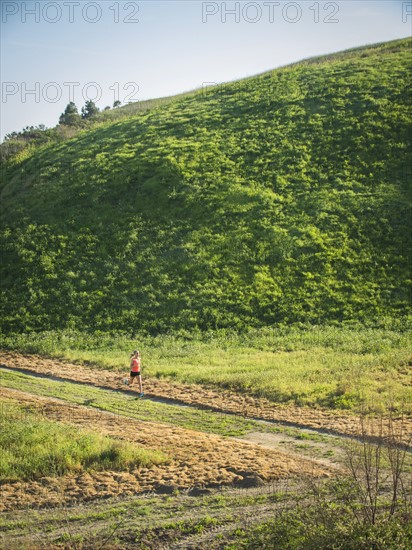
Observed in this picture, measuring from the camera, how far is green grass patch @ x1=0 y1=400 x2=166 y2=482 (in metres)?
13.4

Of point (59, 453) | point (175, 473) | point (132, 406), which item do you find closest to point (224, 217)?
point (132, 406)

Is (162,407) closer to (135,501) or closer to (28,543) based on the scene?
(135,501)

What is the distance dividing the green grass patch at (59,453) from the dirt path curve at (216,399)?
5.36 meters

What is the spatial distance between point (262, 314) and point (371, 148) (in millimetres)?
21967

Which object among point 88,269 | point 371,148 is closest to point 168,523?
point 88,269

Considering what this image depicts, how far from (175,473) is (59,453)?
9.63 feet

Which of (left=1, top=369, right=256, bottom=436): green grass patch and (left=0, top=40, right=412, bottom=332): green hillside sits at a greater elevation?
(left=0, top=40, right=412, bottom=332): green hillside

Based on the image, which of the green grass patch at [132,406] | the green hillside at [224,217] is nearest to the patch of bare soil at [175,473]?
the green grass patch at [132,406]

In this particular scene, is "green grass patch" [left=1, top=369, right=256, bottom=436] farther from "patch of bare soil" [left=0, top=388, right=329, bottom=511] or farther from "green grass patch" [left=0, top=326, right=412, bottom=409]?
"green grass patch" [left=0, top=326, right=412, bottom=409]

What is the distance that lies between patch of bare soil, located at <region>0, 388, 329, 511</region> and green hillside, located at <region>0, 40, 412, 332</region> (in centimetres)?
1578

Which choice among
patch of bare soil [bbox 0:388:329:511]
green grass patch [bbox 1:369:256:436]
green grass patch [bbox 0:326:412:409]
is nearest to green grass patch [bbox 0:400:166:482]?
patch of bare soil [bbox 0:388:329:511]

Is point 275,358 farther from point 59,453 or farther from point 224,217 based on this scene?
point 224,217

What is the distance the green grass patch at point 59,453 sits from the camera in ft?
43.9

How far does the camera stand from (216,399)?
20.5 metres
